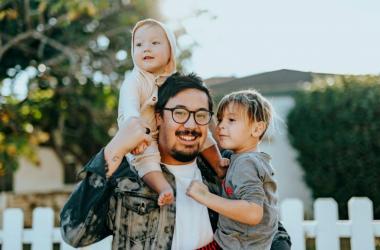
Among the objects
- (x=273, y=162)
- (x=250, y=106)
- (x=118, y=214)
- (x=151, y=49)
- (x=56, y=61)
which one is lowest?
(x=273, y=162)

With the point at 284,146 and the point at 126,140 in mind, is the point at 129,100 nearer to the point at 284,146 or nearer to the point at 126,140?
the point at 126,140

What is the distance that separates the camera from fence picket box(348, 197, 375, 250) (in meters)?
3.90

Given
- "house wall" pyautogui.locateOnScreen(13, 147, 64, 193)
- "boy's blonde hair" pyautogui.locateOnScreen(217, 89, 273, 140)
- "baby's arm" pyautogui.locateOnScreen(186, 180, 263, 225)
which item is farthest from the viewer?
"house wall" pyautogui.locateOnScreen(13, 147, 64, 193)

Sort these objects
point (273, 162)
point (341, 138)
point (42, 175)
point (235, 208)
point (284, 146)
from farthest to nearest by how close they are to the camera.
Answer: point (42, 175) → point (273, 162) → point (284, 146) → point (341, 138) → point (235, 208)

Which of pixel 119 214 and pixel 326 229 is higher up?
pixel 119 214

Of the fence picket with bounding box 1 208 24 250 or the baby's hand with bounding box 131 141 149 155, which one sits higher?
the baby's hand with bounding box 131 141 149 155

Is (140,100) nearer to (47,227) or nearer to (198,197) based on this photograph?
(198,197)

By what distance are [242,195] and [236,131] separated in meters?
0.29

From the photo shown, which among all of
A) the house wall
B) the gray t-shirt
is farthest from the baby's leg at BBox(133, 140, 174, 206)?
the house wall

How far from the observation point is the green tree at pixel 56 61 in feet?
30.0

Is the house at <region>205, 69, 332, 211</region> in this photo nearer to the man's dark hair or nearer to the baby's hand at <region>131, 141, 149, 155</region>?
the man's dark hair

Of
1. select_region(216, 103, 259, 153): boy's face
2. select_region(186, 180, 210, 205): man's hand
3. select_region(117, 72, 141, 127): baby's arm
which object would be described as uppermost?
select_region(117, 72, 141, 127): baby's arm

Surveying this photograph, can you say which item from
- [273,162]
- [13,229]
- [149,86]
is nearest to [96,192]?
[149,86]

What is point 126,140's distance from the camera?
2.08m
